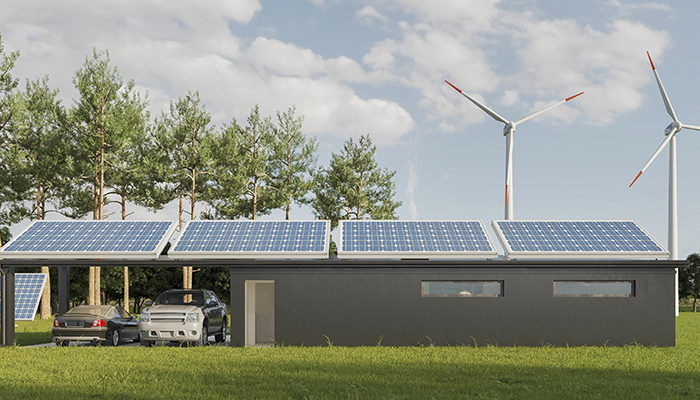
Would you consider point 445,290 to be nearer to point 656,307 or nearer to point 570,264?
point 570,264

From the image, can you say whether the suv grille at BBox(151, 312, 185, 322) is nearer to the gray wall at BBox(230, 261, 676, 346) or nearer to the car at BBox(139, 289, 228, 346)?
the car at BBox(139, 289, 228, 346)

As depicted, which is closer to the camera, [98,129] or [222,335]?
[222,335]

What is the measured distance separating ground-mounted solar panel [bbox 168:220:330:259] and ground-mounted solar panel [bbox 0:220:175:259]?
79 centimetres

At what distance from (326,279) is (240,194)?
22.5 m

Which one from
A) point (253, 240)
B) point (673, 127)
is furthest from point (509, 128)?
point (253, 240)

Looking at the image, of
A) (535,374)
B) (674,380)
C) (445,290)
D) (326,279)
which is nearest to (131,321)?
(326,279)

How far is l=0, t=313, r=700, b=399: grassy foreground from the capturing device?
10211mm

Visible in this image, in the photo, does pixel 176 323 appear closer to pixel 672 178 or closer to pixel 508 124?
pixel 508 124

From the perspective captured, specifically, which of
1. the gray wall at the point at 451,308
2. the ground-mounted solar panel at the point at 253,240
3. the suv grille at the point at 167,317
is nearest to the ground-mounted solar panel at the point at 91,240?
the ground-mounted solar panel at the point at 253,240

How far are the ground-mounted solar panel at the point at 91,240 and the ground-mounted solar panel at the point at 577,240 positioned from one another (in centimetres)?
1059

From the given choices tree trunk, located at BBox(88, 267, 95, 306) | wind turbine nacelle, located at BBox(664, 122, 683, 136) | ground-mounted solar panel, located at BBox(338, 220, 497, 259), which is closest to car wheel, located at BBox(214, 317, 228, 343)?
ground-mounted solar panel, located at BBox(338, 220, 497, 259)

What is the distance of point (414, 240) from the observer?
16.9 metres

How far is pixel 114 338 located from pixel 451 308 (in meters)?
10.7

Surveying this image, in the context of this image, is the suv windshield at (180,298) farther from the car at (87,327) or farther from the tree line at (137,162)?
the tree line at (137,162)
